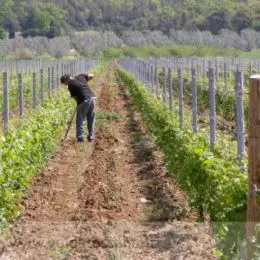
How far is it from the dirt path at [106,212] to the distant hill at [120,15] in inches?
4382

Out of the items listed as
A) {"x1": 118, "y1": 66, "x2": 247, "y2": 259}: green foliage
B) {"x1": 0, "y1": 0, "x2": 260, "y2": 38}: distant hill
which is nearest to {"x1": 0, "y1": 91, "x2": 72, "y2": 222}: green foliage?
{"x1": 118, "y1": 66, "x2": 247, "y2": 259}: green foliage

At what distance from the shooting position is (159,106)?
16844 millimetres

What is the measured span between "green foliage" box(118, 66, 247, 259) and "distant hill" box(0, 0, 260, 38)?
113216 mm

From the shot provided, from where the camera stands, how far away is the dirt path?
780 cm

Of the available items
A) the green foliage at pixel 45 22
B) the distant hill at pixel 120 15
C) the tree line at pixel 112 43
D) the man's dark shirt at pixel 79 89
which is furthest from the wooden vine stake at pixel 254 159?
the green foliage at pixel 45 22

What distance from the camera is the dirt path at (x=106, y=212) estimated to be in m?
7.80

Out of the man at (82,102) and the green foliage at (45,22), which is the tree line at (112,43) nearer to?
the green foliage at (45,22)

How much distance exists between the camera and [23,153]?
1091 centimetres

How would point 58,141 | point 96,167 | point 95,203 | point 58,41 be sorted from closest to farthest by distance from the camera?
point 95,203, point 96,167, point 58,141, point 58,41

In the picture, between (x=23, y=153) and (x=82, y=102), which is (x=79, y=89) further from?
(x=23, y=153)

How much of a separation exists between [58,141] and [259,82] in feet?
36.4

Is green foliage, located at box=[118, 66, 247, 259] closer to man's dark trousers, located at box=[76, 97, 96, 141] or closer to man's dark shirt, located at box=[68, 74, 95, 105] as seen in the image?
man's dark trousers, located at box=[76, 97, 96, 141]

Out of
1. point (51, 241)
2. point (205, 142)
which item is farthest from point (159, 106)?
point (51, 241)

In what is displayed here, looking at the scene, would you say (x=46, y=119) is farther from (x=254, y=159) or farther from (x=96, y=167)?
(x=254, y=159)
